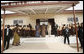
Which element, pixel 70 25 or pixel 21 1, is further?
pixel 70 25

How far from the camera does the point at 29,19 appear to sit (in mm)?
15023

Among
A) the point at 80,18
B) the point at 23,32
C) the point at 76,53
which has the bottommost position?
the point at 76,53

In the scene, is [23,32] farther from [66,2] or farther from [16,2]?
[66,2]

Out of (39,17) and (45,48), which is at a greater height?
(39,17)

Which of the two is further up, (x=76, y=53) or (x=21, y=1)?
(x=21, y=1)

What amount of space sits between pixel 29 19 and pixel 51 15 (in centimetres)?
301

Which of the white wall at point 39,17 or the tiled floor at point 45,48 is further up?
the white wall at point 39,17

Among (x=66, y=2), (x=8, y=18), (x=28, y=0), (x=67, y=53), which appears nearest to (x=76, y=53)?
(x=67, y=53)

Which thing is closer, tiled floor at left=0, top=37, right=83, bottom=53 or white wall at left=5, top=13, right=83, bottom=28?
tiled floor at left=0, top=37, right=83, bottom=53

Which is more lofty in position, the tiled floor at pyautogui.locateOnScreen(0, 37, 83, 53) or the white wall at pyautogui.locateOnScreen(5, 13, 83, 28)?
the white wall at pyautogui.locateOnScreen(5, 13, 83, 28)

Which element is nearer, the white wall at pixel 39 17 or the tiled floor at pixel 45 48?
the tiled floor at pixel 45 48

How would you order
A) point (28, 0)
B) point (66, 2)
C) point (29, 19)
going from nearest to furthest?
point (66, 2) → point (28, 0) → point (29, 19)

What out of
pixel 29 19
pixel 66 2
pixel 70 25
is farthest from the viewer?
pixel 29 19

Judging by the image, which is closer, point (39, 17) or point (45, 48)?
point (45, 48)
